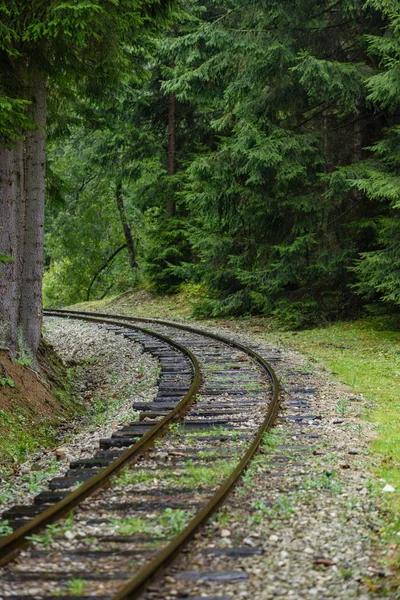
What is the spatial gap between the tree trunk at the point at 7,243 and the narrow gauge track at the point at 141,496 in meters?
2.75

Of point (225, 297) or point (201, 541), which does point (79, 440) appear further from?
point (225, 297)

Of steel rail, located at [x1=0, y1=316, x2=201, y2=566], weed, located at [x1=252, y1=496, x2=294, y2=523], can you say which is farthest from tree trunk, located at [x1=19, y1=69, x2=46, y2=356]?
weed, located at [x1=252, y1=496, x2=294, y2=523]

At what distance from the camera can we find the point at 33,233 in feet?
42.0

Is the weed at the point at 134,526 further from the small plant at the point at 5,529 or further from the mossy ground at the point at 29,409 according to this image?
the mossy ground at the point at 29,409

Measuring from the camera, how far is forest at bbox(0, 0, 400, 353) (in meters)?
11.4

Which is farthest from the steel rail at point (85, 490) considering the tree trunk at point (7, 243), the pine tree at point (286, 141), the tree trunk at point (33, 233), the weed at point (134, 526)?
the pine tree at point (286, 141)

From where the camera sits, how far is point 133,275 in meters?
35.8

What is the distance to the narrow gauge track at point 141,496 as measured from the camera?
488cm

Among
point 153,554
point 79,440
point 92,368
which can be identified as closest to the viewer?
point 153,554

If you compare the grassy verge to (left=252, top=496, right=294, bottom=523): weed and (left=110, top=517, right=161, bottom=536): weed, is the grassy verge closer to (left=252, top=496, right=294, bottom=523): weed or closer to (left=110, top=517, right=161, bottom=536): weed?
(left=252, top=496, right=294, bottom=523): weed

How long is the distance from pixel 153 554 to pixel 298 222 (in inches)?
653

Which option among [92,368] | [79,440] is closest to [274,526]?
[79,440]

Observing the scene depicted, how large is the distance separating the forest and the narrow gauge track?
3813 mm

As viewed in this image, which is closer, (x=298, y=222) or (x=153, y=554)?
(x=153, y=554)
